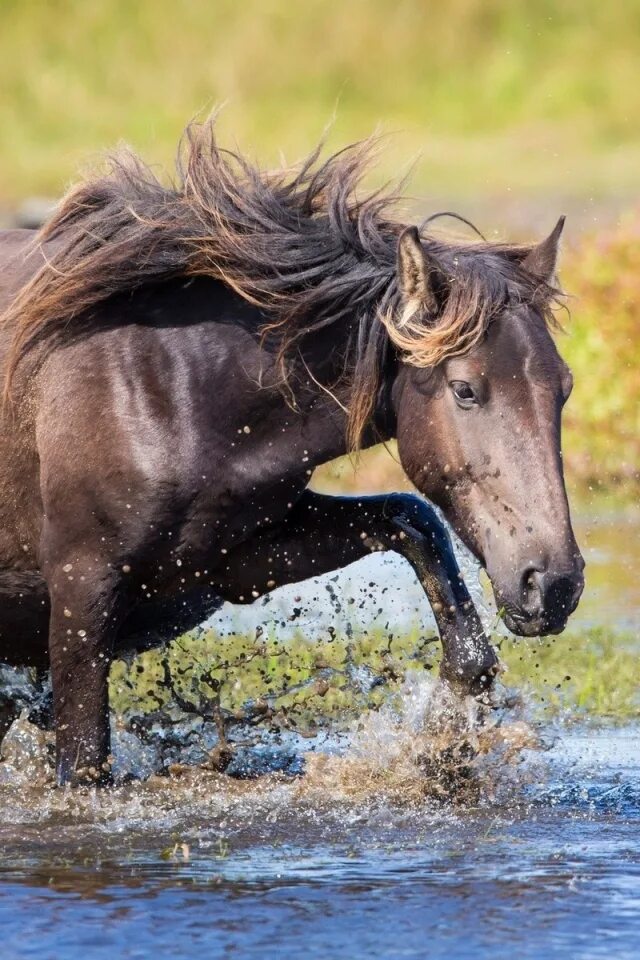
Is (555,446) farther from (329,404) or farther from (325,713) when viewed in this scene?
(325,713)

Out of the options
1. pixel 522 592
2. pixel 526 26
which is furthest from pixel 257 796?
pixel 526 26

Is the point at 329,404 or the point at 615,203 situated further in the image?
the point at 615,203

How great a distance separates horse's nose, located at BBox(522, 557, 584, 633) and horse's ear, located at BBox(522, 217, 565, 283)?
95 centimetres

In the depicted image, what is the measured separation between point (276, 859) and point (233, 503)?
1101 mm

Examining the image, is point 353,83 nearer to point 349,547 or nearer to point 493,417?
point 349,547

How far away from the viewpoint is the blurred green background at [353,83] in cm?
2381

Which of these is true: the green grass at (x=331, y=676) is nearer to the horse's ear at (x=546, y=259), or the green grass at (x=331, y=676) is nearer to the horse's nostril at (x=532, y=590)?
the horse's nostril at (x=532, y=590)

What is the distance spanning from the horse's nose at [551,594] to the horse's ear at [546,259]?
0.95 meters

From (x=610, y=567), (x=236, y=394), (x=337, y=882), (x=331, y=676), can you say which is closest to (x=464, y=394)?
(x=236, y=394)

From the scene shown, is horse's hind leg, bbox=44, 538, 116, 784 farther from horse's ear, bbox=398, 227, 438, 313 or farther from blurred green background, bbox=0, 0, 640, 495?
blurred green background, bbox=0, 0, 640, 495

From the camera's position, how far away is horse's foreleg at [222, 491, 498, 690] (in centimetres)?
566

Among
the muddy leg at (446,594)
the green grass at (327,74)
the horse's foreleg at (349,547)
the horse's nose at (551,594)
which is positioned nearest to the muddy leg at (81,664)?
the horse's foreleg at (349,547)

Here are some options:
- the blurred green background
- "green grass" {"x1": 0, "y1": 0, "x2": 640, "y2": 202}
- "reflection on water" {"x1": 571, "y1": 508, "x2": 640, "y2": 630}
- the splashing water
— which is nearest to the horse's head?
the splashing water

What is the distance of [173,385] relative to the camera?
17.4 feet
